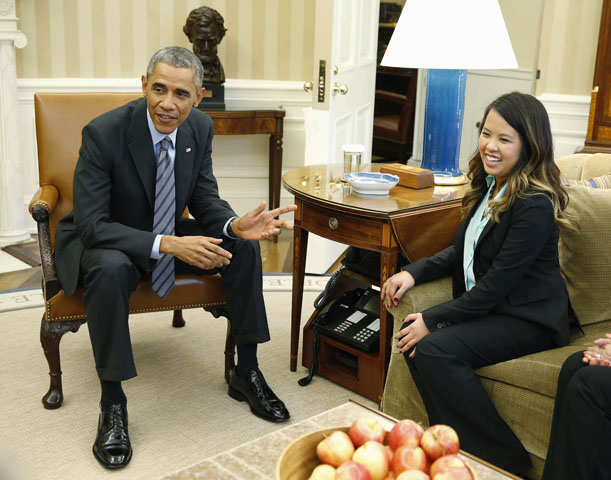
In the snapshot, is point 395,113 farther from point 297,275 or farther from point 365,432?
point 365,432

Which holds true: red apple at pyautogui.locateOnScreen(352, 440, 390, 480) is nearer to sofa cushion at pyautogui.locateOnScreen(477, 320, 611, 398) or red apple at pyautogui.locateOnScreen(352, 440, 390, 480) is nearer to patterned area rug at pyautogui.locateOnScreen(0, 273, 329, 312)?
sofa cushion at pyautogui.locateOnScreen(477, 320, 611, 398)

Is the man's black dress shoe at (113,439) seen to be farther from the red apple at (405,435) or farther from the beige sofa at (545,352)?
the red apple at (405,435)

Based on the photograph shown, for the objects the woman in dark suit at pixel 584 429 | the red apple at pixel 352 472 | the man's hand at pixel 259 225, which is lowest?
the woman in dark suit at pixel 584 429

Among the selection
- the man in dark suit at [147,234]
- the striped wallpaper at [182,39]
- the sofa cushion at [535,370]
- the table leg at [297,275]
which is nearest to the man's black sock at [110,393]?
the man in dark suit at [147,234]

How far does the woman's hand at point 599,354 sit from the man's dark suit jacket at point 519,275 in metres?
0.17

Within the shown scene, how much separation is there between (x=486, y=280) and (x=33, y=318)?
2117 millimetres

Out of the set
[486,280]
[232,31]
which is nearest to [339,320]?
[486,280]

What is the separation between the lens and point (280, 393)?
269cm

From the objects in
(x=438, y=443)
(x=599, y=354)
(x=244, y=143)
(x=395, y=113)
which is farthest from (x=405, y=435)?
(x=395, y=113)

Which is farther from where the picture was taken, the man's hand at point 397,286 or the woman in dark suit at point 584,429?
the man's hand at point 397,286

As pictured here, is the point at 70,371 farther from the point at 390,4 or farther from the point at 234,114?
the point at 390,4

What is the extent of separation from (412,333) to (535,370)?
0.35m

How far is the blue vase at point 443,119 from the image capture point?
9.20 feet

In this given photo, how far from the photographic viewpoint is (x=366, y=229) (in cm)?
241
